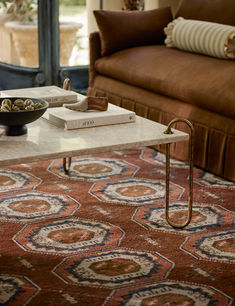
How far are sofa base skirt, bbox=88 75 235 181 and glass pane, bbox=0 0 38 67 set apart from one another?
967 millimetres

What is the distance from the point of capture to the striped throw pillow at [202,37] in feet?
9.43

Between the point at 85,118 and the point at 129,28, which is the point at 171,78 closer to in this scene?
the point at 129,28

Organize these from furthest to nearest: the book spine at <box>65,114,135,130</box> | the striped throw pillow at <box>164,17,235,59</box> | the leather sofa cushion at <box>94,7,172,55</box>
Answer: the leather sofa cushion at <box>94,7,172,55</box>
the striped throw pillow at <box>164,17,235,59</box>
the book spine at <box>65,114,135,130</box>

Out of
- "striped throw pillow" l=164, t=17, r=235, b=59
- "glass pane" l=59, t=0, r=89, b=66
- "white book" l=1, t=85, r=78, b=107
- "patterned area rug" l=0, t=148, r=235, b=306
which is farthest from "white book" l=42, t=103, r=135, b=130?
"glass pane" l=59, t=0, r=89, b=66

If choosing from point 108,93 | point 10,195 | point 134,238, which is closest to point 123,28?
point 108,93

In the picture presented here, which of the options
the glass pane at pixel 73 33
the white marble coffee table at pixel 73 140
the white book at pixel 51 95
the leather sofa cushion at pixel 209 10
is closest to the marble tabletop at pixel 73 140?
the white marble coffee table at pixel 73 140

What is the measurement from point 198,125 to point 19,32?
1724 mm

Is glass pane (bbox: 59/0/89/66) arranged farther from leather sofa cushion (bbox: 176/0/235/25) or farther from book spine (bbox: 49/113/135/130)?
book spine (bbox: 49/113/135/130)

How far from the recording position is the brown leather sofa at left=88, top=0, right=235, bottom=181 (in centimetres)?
255

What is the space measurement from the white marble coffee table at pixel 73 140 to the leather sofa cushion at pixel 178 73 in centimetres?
65

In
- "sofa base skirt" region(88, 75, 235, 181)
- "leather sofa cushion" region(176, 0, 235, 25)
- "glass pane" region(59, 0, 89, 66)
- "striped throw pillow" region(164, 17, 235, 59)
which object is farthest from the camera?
"glass pane" region(59, 0, 89, 66)

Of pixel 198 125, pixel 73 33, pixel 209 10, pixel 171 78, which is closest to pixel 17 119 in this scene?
pixel 198 125

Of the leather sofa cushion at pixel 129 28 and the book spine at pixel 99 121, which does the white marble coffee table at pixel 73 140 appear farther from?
the leather sofa cushion at pixel 129 28

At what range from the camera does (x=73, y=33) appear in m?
4.04
